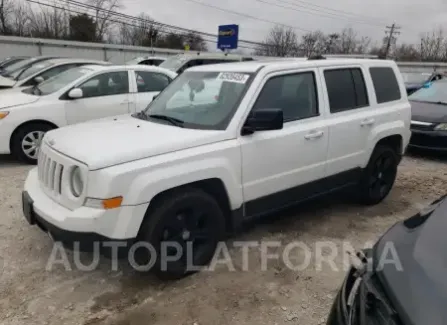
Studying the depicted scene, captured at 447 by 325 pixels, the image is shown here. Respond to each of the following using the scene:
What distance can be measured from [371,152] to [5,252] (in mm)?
4094

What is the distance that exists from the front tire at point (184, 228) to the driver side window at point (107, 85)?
14.5ft

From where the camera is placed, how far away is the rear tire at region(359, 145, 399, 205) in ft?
15.7

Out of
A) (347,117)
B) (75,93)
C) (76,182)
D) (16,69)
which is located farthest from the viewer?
(16,69)

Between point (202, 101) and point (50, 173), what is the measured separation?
151 cm

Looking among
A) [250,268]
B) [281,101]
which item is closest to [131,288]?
[250,268]

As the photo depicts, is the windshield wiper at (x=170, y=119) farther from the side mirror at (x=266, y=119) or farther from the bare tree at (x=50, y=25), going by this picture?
the bare tree at (x=50, y=25)

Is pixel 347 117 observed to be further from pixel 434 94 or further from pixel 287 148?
pixel 434 94

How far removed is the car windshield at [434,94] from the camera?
838cm

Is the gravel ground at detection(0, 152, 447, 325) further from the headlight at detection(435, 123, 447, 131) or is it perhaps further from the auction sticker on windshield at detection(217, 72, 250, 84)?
the headlight at detection(435, 123, 447, 131)

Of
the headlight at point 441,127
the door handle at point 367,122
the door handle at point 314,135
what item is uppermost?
the door handle at point 367,122

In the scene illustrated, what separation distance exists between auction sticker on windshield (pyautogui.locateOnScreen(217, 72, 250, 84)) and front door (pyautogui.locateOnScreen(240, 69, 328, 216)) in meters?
0.20

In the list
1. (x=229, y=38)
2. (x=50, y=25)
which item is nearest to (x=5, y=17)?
(x=50, y=25)

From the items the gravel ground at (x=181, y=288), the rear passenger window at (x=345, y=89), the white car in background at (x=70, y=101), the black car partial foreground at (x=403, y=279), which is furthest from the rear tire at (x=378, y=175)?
the white car in background at (x=70, y=101)

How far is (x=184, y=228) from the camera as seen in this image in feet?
10.7
